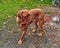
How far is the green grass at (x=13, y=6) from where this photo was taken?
9.33 metres

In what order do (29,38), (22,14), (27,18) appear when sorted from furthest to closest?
A: 1. (29,38)
2. (27,18)
3. (22,14)

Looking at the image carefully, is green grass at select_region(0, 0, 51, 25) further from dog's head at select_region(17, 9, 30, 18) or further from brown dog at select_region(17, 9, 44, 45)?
dog's head at select_region(17, 9, 30, 18)

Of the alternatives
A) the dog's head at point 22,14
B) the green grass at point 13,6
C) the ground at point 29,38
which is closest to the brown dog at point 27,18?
the dog's head at point 22,14

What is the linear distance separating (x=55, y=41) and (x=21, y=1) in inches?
198

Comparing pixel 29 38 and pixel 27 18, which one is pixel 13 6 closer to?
pixel 29 38

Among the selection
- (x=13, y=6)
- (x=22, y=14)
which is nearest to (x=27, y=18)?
(x=22, y=14)

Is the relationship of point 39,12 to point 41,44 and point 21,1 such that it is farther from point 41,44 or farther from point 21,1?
point 21,1

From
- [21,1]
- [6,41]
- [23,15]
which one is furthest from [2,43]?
[21,1]

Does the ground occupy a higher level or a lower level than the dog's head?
lower

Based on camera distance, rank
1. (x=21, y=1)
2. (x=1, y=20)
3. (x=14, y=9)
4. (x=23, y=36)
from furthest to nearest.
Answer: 1. (x=21, y=1)
2. (x=14, y=9)
3. (x=1, y=20)
4. (x=23, y=36)

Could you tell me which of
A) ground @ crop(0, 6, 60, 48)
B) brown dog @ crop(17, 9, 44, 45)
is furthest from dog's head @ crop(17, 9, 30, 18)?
ground @ crop(0, 6, 60, 48)

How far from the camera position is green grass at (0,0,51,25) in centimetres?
933

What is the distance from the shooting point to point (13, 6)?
34.9 ft

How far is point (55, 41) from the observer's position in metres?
7.05
